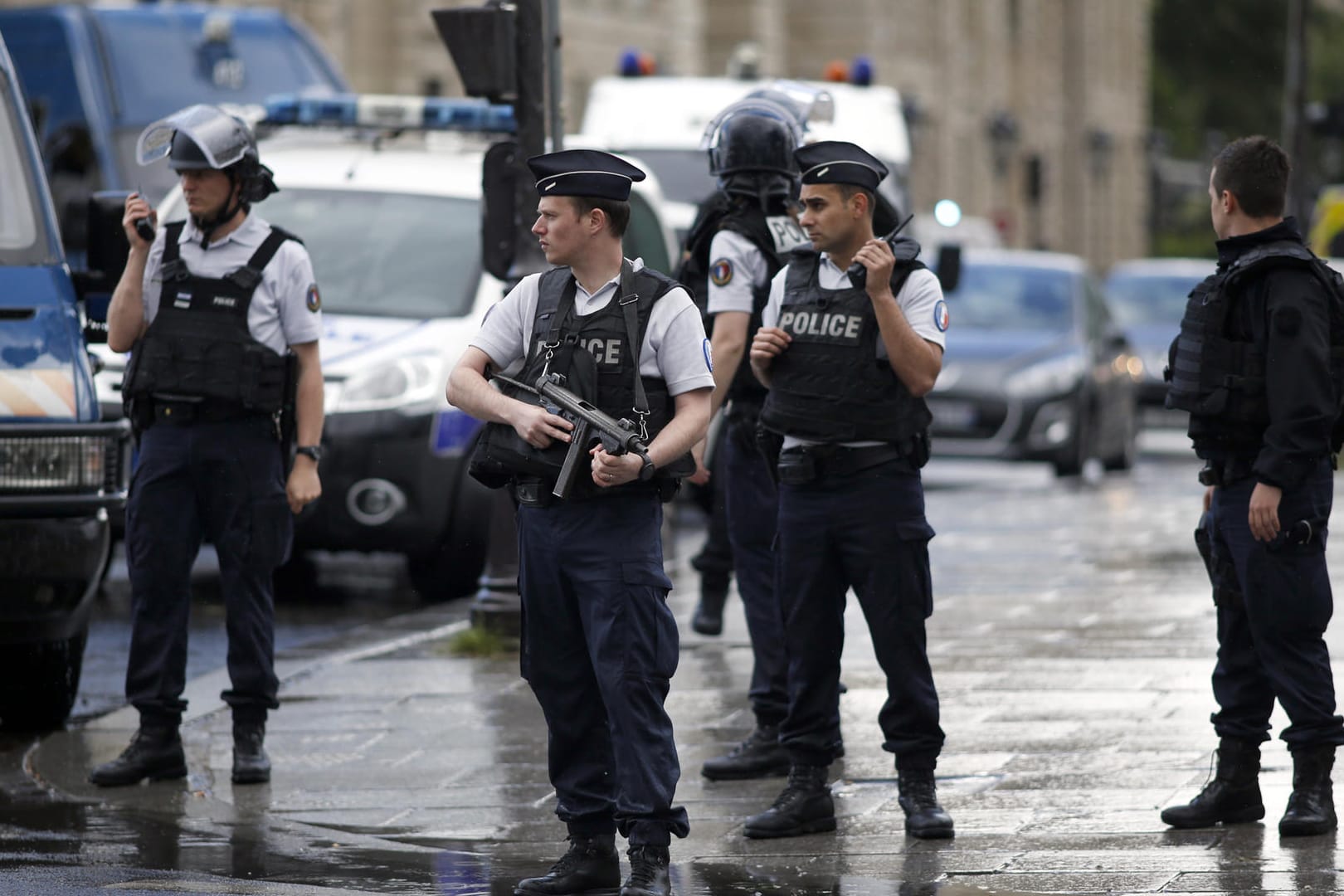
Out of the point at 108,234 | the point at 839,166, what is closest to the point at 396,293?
the point at 108,234

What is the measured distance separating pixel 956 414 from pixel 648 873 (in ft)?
40.2

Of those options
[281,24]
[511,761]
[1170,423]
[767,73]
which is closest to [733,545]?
[511,761]

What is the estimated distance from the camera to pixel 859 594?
6543mm

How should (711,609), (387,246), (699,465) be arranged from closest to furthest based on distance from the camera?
1. (699,465)
2. (711,609)
3. (387,246)

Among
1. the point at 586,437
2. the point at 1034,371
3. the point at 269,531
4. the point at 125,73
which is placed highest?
the point at 125,73

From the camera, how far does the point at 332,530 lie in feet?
36.4

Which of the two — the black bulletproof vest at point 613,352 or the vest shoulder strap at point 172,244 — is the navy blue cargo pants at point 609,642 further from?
the vest shoulder strap at point 172,244

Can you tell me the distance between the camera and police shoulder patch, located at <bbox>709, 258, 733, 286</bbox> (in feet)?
24.1

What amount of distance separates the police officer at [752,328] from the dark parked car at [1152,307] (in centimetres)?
1565

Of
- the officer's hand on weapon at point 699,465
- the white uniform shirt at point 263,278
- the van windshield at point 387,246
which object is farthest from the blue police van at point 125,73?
the officer's hand on weapon at point 699,465

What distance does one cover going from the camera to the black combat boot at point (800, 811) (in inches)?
257

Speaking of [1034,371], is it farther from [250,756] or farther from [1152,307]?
[250,756]

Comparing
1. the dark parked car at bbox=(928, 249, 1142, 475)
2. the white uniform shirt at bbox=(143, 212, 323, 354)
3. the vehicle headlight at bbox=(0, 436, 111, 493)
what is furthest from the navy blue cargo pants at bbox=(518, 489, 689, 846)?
the dark parked car at bbox=(928, 249, 1142, 475)

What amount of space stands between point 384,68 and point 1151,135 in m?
21.5
